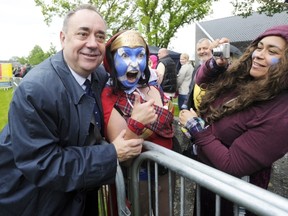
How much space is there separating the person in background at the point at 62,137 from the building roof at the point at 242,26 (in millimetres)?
16234

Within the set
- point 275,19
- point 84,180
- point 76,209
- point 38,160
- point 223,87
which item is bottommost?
point 76,209

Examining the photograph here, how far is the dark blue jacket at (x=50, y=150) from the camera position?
1405 mm

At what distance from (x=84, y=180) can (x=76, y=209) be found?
0.29m

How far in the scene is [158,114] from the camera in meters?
1.89

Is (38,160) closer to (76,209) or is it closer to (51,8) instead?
(76,209)

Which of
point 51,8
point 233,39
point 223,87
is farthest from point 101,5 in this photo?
point 223,87

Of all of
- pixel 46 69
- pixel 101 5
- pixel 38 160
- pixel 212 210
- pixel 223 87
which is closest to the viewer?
pixel 38 160

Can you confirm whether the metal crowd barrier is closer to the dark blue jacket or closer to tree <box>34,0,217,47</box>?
the dark blue jacket

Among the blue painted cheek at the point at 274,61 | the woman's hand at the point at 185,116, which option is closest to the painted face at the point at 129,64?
the woman's hand at the point at 185,116

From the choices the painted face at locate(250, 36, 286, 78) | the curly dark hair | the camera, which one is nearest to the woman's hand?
the curly dark hair

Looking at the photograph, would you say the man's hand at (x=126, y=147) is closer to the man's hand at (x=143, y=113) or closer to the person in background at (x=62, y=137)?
the person in background at (x=62, y=137)

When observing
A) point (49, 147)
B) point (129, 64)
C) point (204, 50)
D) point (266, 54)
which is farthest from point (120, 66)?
point (204, 50)

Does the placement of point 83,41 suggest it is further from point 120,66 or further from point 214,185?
point 214,185

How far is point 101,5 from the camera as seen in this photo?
19.4m
